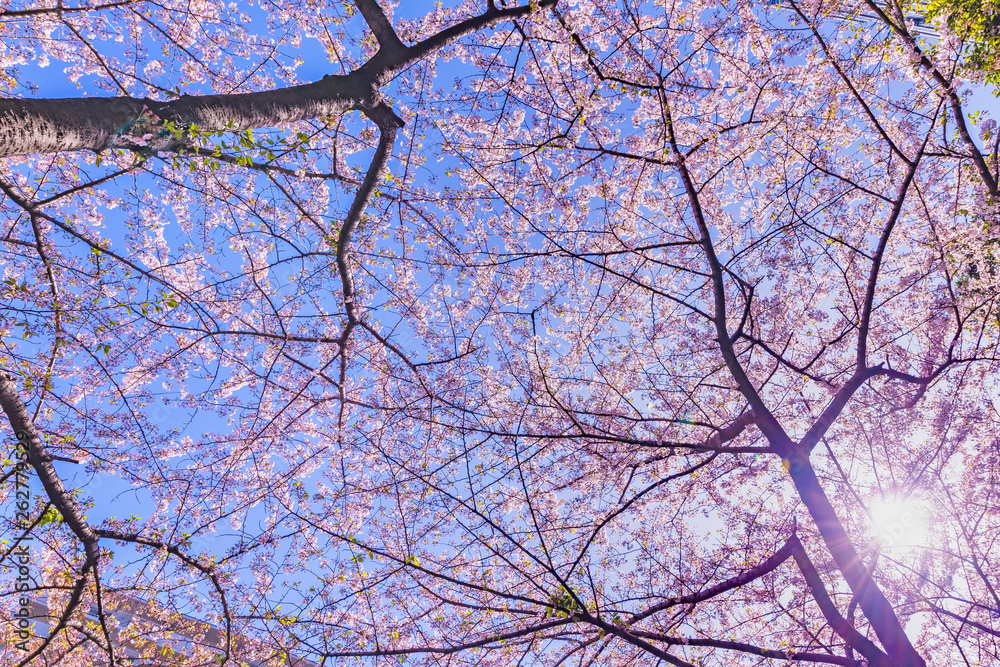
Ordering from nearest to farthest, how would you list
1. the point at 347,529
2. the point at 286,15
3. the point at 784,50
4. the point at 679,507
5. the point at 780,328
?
the point at 784,50 < the point at 347,529 < the point at 286,15 < the point at 679,507 < the point at 780,328

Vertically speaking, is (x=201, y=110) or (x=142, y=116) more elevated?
(x=201, y=110)

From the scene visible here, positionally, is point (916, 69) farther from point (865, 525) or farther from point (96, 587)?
point (96, 587)

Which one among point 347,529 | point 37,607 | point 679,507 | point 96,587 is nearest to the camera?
point 96,587

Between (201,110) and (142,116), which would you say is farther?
(201,110)

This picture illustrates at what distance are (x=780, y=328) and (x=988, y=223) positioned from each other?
352 cm

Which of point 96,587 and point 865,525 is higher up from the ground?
point 865,525

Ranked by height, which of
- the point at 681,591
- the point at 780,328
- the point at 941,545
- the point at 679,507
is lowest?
the point at 681,591

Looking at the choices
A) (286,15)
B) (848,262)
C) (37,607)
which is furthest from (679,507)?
(37,607)

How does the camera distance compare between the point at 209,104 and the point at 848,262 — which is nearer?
the point at 209,104

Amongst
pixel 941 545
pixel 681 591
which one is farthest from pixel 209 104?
pixel 941 545

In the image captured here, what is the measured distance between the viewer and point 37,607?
13.2m

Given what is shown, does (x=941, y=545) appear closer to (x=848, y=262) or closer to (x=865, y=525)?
(x=865, y=525)

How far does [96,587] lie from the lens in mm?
6039

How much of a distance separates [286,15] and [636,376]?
9.85m
